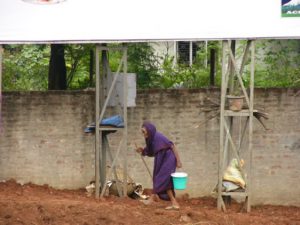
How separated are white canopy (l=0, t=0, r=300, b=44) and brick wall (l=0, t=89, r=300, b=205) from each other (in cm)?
158

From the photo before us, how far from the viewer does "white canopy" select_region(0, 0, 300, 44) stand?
501 inches

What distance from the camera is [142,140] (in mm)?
14281

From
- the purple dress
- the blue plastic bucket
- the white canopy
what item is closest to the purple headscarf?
the purple dress

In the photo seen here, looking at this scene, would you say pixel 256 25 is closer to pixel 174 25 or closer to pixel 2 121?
pixel 174 25

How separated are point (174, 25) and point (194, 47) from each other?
9321 mm

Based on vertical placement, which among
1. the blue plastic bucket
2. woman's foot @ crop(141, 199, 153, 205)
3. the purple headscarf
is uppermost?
the purple headscarf

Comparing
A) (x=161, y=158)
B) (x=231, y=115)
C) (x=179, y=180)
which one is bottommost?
(x=179, y=180)

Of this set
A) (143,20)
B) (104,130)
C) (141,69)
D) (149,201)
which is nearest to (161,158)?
(149,201)

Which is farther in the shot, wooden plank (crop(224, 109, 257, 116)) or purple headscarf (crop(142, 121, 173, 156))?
wooden plank (crop(224, 109, 257, 116))

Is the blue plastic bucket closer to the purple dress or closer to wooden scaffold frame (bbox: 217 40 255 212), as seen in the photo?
the purple dress

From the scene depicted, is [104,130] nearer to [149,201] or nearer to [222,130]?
[149,201]

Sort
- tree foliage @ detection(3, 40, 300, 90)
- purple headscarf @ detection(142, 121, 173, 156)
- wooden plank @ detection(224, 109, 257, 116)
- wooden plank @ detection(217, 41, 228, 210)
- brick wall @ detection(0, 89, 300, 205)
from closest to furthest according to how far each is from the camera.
→ purple headscarf @ detection(142, 121, 173, 156) → wooden plank @ detection(217, 41, 228, 210) → wooden plank @ detection(224, 109, 257, 116) → brick wall @ detection(0, 89, 300, 205) → tree foliage @ detection(3, 40, 300, 90)

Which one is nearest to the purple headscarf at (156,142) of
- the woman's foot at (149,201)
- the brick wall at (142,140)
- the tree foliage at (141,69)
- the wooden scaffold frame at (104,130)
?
the woman's foot at (149,201)

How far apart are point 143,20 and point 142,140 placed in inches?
104
